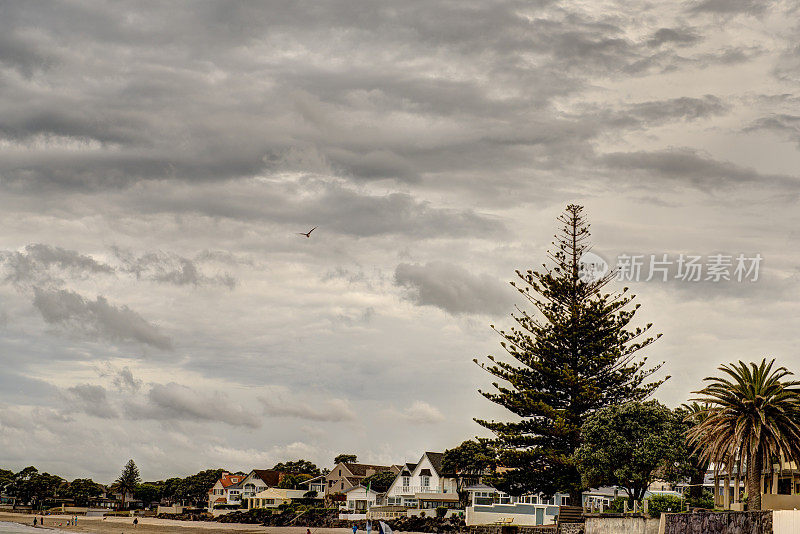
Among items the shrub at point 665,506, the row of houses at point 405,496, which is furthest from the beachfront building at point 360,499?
the shrub at point 665,506

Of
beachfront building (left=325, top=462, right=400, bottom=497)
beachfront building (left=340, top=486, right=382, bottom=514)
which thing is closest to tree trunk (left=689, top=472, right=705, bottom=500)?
beachfront building (left=340, top=486, right=382, bottom=514)

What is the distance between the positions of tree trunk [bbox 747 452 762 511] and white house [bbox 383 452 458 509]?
6423 centimetres

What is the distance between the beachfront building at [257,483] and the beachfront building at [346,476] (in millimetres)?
17778

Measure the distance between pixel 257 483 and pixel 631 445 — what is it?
352 feet

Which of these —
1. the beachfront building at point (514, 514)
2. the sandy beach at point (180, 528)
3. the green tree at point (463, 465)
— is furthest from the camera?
the green tree at point (463, 465)

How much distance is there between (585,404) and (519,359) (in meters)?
6.59

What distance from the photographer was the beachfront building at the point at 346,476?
124938 mm

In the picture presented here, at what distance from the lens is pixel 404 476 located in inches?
4245

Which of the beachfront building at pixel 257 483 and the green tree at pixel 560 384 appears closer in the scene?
the green tree at pixel 560 384

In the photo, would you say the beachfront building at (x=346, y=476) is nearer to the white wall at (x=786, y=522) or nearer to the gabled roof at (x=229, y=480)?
the gabled roof at (x=229, y=480)

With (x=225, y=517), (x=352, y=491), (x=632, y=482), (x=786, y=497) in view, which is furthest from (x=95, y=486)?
(x=786, y=497)

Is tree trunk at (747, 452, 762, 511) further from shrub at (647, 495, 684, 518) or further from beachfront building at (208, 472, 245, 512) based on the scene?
beachfront building at (208, 472, 245, 512)

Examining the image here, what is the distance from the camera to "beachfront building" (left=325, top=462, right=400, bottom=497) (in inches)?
→ 4919

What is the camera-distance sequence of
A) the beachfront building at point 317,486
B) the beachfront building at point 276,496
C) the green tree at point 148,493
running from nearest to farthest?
the beachfront building at point 276,496 → the beachfront building at point 317,486 → the green tree at point 148,493
